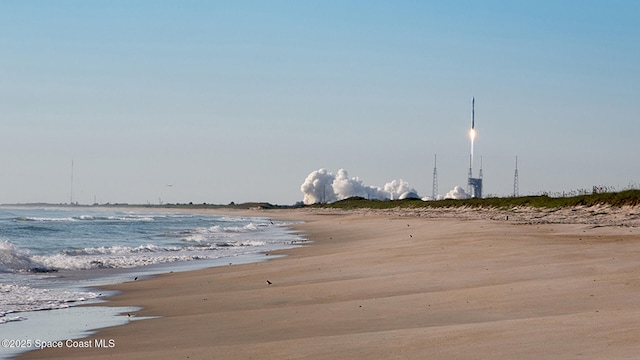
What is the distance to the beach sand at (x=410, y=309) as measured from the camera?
9.38m

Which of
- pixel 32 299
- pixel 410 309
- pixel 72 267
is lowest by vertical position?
pixel 72 267

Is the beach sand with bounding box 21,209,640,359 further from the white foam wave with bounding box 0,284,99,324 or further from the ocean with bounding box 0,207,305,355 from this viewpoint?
the ocean with bounding box 0,207,305,355

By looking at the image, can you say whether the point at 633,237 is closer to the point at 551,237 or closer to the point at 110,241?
the point at 551,237

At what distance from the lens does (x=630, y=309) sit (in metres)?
10.8

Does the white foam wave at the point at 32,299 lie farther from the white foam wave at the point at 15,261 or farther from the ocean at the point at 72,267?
the white foam wave at the point at 15,261

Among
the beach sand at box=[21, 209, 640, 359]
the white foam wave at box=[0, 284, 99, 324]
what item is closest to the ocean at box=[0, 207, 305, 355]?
the white foam wave at box=[0, 284, 99, 324]

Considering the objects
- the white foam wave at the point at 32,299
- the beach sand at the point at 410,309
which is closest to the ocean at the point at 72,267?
the white foam wave at the point at 32,299

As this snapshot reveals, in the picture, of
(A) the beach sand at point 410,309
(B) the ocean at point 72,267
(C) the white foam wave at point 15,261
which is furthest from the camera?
(C) the white foam wave at point 15,261

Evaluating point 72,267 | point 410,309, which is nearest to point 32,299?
point 410,309

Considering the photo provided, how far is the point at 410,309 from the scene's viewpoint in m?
12.8

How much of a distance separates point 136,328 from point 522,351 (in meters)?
6.75

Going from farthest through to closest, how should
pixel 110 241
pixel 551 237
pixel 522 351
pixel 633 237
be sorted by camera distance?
pixel 110 241, pixel 551 237, pixel 633 237, pixel 522 351

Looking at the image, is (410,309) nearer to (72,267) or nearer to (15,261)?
(72,267)

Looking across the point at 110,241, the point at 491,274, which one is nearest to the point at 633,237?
the point at 491,274
